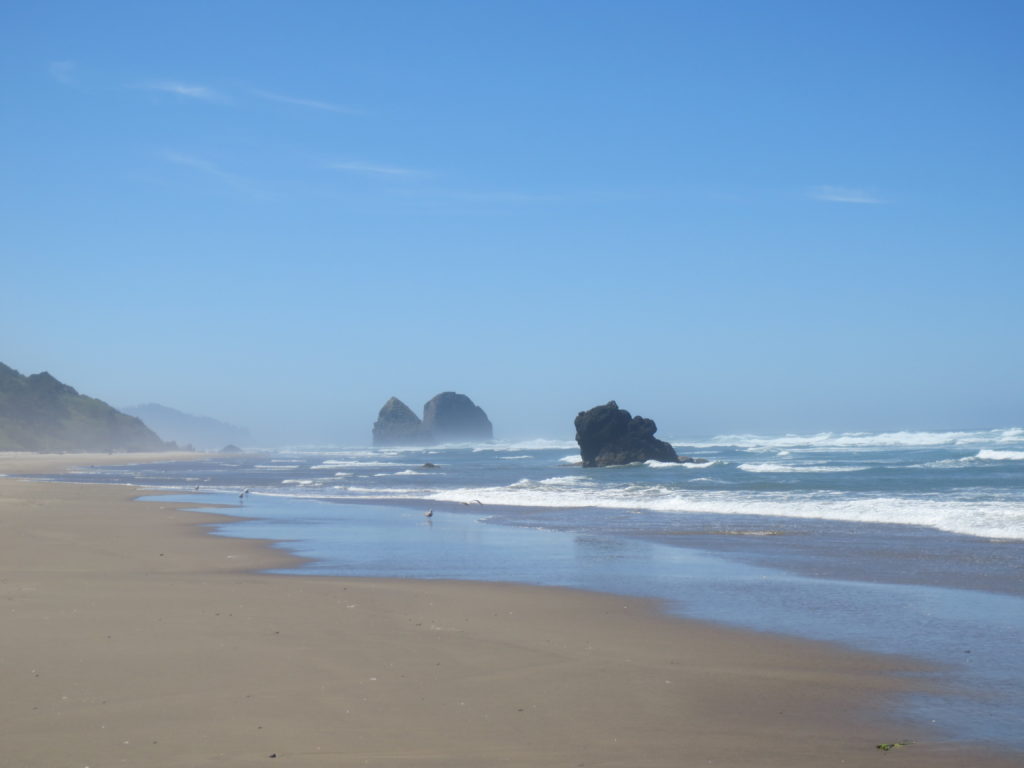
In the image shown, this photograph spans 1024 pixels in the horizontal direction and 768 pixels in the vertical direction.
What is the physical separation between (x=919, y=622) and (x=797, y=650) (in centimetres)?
216

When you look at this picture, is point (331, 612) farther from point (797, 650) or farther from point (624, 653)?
point (797, 650)

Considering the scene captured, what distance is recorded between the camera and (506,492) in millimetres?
34125

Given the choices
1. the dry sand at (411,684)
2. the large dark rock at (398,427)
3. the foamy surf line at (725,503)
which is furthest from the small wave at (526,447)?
the dry sand at (411,684)

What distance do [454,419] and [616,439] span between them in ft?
346

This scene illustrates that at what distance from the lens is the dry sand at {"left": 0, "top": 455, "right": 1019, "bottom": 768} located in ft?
18.9

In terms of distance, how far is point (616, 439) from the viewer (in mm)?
60562

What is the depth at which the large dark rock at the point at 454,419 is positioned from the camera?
16188 cm

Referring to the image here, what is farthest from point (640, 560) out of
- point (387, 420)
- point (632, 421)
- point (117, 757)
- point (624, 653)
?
point (387, 420)

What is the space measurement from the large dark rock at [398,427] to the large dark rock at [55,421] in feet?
130

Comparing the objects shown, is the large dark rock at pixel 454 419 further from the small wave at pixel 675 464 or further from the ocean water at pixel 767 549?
the ocean water at pixel 767 549

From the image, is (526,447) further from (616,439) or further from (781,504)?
(781,504)

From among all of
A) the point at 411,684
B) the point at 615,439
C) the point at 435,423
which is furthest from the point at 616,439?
the point at 435,423

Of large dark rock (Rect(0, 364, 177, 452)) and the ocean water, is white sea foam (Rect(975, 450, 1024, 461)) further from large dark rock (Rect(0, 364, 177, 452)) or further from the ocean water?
large dark rock (Rect(0, 364, 177, 452))

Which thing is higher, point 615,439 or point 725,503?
point 615,439
